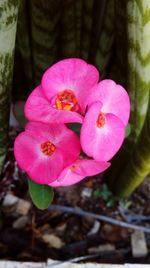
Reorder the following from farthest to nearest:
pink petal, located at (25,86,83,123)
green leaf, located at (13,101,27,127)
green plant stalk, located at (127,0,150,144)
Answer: green leaf, located at (13,101,27,127)
green plant stalk, located at (127,0,150,144)
pink petal, located at (25,86,83,123)

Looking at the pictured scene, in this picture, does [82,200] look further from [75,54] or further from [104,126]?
[104,126]

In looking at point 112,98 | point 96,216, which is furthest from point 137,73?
point 96,216

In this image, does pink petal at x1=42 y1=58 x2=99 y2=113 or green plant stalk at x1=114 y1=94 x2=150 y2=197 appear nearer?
pink petal at x1=42 y1=58 x2=99 y2=113

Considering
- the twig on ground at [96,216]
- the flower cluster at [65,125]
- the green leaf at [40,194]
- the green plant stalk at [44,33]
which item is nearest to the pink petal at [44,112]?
the flower cluster at [65,125]

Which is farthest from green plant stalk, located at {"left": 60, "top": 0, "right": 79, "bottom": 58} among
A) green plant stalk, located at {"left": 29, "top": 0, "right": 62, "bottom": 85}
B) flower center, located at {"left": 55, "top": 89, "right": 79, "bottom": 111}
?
flower center, located at {"left": 55, "top": 89, "right": 79, "bottom": 111}

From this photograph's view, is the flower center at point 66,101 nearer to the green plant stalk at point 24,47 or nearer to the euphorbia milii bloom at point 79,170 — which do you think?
the euphorbia milii bloom at point 79,170

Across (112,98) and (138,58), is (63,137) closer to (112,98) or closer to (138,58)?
(112,98)

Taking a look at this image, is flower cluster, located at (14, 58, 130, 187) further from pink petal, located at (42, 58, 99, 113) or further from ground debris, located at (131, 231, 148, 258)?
ground debris, located at (131, 231, 148, 258)
